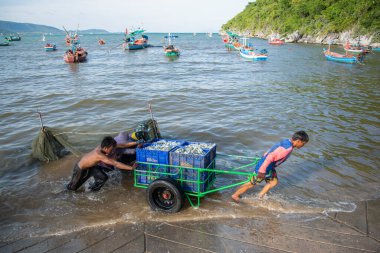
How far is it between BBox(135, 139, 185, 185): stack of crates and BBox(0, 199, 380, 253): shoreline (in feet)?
3.18

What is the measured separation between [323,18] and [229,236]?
88.7 m

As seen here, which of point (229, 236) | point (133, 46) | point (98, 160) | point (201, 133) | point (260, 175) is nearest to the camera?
point (229, 236)

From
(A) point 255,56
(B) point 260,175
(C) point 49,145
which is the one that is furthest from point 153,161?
(A) point 255,56

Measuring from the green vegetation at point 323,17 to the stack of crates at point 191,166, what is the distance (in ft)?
227

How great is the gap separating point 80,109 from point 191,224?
42.6 feet

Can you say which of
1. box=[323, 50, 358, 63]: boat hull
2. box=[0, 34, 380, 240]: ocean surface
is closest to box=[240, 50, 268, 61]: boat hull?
box=[323, 50, 358, 63]: boat hull

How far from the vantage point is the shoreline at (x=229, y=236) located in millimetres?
5191

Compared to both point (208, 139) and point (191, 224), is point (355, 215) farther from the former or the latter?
point (208, 139)

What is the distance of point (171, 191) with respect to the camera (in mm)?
5914

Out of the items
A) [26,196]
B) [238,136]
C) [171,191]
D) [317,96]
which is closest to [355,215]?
[171,191]

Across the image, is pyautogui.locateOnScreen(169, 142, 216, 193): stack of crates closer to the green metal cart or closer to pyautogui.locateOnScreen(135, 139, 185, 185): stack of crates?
the green metal cart

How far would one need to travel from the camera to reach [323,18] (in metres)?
80.2

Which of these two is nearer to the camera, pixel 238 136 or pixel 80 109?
pixel 238 136

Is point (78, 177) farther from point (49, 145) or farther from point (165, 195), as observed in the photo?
point (49, 145)
